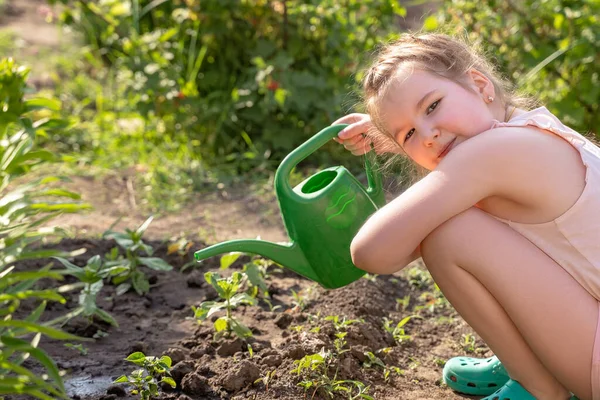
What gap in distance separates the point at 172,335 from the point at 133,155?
6.43ft

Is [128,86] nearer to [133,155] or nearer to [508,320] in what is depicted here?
[133,155]

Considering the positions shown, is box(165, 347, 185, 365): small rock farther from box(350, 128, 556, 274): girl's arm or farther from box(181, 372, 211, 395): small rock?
box(350, 128, 556, 274): girl's arm

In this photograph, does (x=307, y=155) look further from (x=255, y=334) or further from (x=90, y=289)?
(x=90, y=289)

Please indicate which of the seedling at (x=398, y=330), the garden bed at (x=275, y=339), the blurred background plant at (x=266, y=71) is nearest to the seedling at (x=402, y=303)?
the garden bed at (x=275, y=339)

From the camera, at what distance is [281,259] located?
2076 mm

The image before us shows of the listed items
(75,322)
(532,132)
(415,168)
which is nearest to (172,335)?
(75,322)

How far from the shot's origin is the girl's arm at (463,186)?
1.72 meters

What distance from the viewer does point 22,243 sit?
1.95 m

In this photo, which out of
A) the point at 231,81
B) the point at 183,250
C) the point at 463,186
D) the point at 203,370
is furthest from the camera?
the point at 231,81

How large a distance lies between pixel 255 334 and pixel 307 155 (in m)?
0.57

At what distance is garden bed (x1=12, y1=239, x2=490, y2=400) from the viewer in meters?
2.01

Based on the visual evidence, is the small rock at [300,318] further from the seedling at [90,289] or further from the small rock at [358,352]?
the seedling at [90,289]

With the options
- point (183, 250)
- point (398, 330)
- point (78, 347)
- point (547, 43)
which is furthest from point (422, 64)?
point (547, 43)

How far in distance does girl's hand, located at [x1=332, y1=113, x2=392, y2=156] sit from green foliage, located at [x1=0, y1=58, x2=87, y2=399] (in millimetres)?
685
